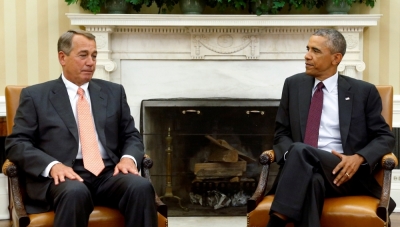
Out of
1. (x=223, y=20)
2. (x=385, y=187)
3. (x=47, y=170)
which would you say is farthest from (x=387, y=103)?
(x=47, y=170)

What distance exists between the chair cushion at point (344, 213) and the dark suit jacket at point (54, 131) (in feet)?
2.22

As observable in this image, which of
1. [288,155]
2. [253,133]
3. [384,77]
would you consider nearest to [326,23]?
[384,77]

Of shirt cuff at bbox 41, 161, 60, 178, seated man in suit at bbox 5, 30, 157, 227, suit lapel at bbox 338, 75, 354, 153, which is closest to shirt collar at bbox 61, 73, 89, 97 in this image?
seated man in suit at bbox 5, 30, 157, 227

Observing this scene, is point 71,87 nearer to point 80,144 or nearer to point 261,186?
point 80,144

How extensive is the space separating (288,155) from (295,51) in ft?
6.66

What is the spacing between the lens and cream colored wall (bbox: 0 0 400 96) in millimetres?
5297

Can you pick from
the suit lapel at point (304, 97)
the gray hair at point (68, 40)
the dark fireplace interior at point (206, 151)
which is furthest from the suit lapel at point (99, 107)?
the dark fireplace interior at point (206, 151)

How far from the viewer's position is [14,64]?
5.33m

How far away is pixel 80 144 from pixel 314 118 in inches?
49.6

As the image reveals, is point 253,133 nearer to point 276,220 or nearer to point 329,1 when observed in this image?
point 329,1

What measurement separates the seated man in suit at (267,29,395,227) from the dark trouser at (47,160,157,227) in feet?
2.22

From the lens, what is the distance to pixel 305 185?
131 inches

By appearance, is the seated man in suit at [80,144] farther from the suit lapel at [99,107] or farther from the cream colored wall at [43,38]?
the cream colored wall at [43,38]

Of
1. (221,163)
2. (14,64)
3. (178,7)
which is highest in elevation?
(178,7)
